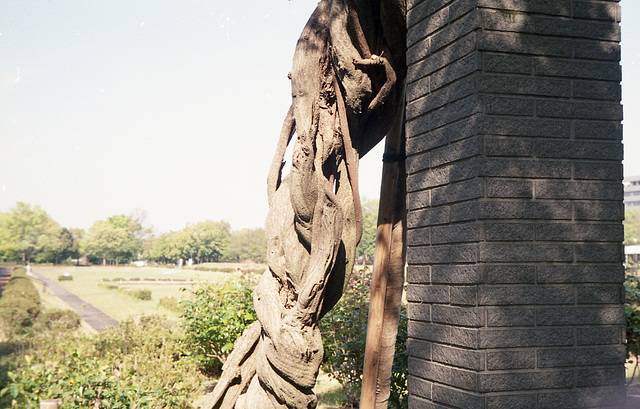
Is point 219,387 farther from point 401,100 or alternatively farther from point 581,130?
point 581,130

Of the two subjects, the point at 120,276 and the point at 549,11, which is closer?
the point at 549,11

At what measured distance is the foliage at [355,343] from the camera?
219 inches

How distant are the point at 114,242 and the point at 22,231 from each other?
1210 centimetres

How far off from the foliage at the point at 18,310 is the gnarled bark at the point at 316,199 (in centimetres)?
868

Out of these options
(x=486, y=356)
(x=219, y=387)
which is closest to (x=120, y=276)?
(x=219, y=387)

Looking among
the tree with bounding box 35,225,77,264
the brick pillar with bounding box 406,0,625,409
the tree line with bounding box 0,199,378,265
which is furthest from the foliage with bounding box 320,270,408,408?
the tree with bounding box 35,225,77,264

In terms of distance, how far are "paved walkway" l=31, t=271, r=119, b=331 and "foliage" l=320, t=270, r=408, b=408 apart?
9.85 meters

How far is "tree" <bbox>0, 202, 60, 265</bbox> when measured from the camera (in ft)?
55.5

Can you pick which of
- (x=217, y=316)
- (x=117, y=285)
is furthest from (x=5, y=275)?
(x=217, y=316)

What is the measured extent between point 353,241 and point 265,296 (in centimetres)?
71

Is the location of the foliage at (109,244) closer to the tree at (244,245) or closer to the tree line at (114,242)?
the tree line at (114,242)

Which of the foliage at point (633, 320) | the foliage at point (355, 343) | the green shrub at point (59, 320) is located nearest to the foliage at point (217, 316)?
the foliage at point (355, 343)

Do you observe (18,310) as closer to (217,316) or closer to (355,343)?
(217,316)

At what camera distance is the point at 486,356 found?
6.98 ft
